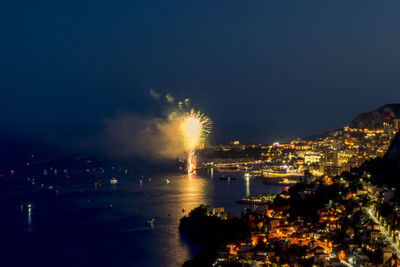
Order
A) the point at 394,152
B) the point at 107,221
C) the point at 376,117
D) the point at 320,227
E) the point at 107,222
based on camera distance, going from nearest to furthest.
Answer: the point at 320,227
the point at 394,152
the point at 107,222
the point at 107,221
the point at 376,117

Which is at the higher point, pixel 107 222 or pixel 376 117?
pixel 376 117

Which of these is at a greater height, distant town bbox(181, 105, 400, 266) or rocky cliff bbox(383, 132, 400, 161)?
rocky cliff bbox(383, 132, 400, 161)

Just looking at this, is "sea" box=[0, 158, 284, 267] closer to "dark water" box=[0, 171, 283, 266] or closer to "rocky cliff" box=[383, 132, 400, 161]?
"dark water" box=[0, 171, 283, 266]

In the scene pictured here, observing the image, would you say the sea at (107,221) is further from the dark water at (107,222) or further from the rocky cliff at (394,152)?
the rocky cliff at (394,152)

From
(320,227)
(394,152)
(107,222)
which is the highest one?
(394,152)

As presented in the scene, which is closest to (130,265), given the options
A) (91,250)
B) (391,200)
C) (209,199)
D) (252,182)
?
(91,250)

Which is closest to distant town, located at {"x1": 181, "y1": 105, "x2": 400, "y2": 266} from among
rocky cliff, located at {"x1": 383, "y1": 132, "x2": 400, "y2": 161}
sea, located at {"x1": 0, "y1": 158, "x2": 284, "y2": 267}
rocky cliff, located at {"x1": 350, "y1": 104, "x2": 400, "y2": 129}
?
rocky cliff, located at {"x1": 383, "y1": 132, "x2": 400, "y2": 161}

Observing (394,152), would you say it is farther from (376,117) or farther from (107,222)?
(376,117)

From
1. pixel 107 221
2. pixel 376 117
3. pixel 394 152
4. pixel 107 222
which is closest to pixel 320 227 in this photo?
pixel 394 152
